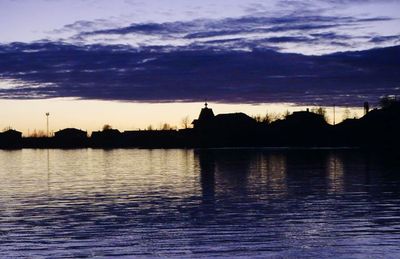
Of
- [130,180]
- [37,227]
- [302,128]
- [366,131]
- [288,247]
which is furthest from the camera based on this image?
[302,128]

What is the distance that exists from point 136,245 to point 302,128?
172 m

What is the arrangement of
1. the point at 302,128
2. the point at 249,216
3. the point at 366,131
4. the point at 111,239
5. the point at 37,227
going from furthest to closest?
the point at 302,128 < the point at 366,131 < the point at 249,216 < the point at 37,227 < the point at 111,239

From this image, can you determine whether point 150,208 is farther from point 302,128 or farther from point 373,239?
point 302,128

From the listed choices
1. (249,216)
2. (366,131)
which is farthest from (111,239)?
(366,131)

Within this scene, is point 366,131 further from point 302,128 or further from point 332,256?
point 332,256

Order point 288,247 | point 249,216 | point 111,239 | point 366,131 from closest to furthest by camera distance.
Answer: point 288,247, point 111,239, point 249,216, point 366,131

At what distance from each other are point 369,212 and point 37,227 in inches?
574

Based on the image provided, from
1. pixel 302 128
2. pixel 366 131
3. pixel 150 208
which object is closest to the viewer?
pixel 150 208

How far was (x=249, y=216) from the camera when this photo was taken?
29.9 meters

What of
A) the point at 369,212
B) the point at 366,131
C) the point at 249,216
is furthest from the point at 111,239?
the point at 366,131

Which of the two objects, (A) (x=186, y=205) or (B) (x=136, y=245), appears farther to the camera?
(A) (x=186, y=205)

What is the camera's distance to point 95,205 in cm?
3538

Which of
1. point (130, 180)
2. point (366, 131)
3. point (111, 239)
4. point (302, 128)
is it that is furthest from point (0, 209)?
point (302, 128)

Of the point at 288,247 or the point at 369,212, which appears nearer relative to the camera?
the point at 288,247
